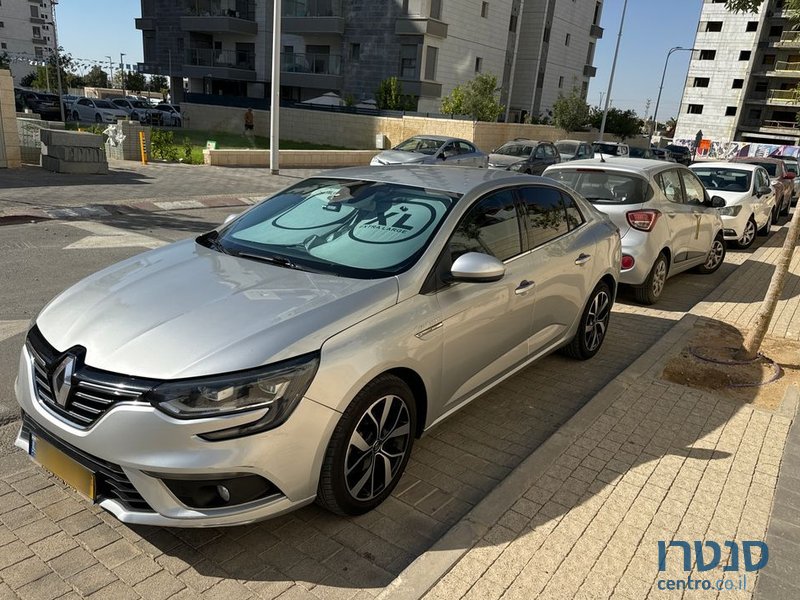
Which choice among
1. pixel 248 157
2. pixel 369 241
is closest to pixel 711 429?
pixel 369 241

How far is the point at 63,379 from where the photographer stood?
274 cm

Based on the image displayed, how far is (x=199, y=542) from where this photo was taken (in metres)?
3.02

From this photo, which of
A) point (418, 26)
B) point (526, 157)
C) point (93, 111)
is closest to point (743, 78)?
point (418, 26)

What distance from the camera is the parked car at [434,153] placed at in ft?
58.2

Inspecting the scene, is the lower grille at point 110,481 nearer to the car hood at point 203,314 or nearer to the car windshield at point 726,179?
the car hood at point 203,314

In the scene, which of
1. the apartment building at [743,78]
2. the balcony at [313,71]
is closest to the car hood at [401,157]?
the balcony at [313,71]

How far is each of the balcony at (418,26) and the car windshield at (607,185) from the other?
32.4m

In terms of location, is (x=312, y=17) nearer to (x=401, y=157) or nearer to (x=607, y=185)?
(x=401, y=157)

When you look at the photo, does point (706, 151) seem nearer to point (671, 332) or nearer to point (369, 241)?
point (671, 332)

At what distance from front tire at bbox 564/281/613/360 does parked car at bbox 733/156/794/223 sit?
13048mm

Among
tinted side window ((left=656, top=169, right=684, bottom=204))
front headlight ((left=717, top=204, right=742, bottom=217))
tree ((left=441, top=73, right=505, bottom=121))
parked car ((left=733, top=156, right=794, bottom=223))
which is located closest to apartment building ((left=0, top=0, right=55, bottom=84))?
tree ((left=441, top=73, right=505, bottom=121))

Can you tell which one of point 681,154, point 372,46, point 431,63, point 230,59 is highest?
point 372,46

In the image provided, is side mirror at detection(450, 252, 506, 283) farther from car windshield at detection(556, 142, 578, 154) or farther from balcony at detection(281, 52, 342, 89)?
balcony at detection(281, 52, 342, 89)

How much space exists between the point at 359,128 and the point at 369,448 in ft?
93.3
